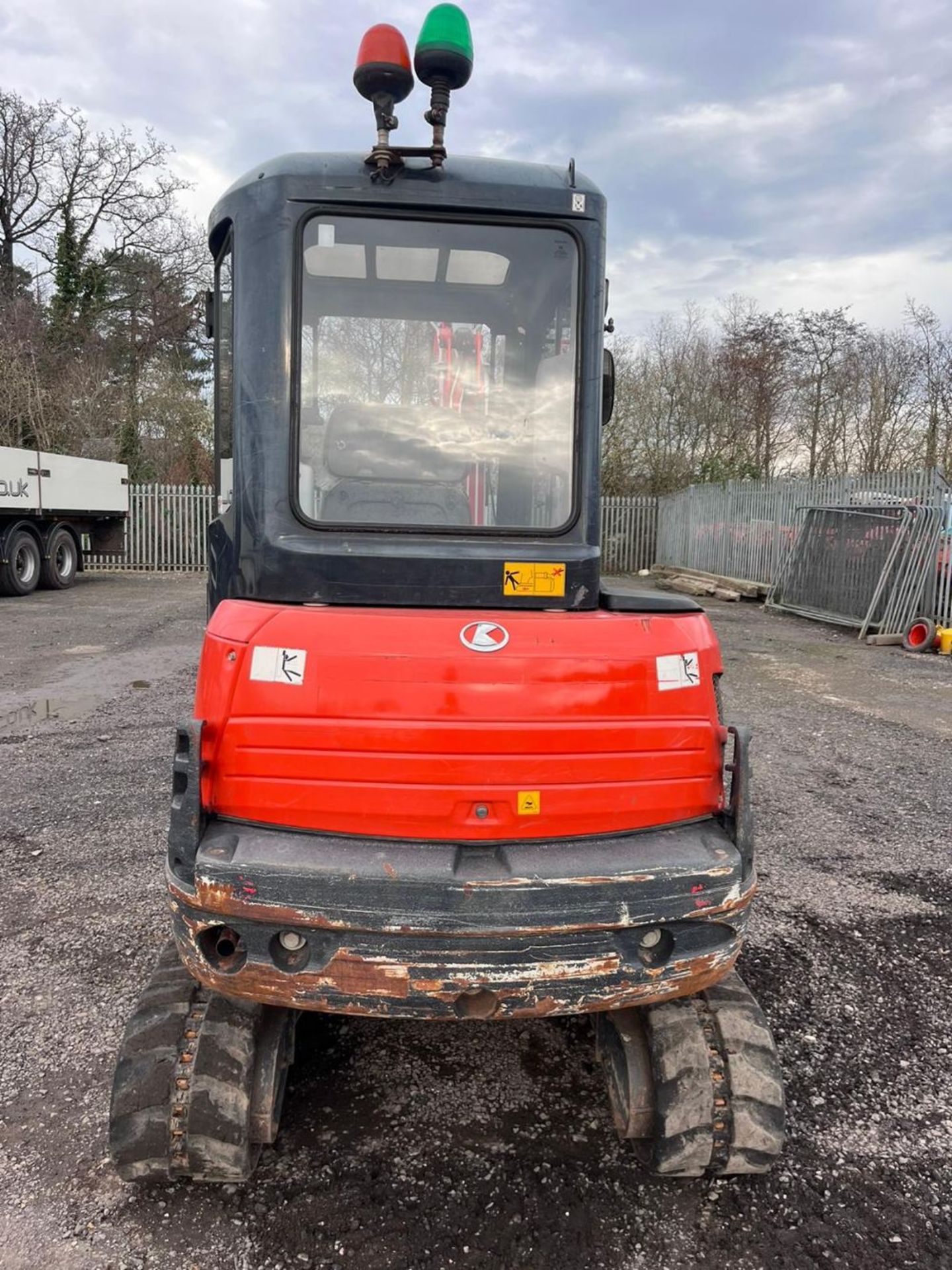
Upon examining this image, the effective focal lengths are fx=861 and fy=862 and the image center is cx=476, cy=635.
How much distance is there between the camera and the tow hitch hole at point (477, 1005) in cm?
209

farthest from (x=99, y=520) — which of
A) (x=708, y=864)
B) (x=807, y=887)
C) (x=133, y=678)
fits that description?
(x=708, y=864)

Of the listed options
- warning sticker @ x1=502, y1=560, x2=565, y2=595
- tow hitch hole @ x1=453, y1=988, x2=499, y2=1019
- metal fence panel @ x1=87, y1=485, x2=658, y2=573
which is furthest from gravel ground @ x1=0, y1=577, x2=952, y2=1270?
metal fence panel @ x1=87, y1=485, x2=658, y2=573

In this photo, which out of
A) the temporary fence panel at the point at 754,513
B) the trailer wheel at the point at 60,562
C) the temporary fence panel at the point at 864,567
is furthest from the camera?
the trailer wheel at the point at 60,562

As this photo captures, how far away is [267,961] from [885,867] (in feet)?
11.8

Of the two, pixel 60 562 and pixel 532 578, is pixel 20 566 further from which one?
pixel 532 578

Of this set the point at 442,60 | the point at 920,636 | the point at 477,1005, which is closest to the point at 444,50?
the point at 442,60

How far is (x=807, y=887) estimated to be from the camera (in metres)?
4.23

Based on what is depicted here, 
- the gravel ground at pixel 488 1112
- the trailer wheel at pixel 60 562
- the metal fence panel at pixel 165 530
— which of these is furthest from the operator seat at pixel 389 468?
the metal fence panel at pixel 165 530

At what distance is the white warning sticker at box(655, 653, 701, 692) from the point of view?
2.28 meters

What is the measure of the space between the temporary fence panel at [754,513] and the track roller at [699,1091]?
1114cm

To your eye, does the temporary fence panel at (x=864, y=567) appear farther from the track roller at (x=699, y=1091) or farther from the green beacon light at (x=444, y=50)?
the green beacon light at (x=444, y=50)

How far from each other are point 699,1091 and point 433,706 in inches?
49.1

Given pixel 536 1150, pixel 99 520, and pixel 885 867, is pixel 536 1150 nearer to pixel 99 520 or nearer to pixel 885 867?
pixel 885 867

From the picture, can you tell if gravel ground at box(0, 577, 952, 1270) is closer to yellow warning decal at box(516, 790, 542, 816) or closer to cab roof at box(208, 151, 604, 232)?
yellow warning decal at box(516, 790, 542, 816)
